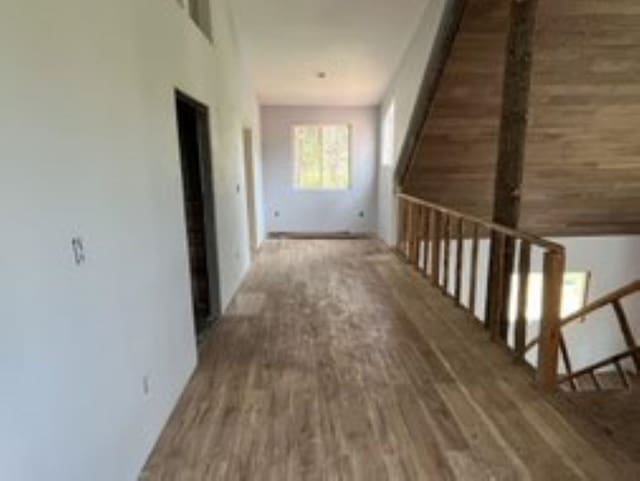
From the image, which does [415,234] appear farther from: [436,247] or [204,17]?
[204,17]

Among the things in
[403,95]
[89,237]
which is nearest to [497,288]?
[89,237]

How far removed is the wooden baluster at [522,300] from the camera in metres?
3.54

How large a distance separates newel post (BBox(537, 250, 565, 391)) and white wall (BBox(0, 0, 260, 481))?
233cm

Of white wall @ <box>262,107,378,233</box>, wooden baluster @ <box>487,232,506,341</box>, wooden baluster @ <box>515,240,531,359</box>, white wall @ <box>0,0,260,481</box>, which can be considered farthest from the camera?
white wall @ <box>262,107,378,233</box>

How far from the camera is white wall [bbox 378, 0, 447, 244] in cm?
530

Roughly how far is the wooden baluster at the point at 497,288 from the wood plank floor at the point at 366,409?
0.52 feet

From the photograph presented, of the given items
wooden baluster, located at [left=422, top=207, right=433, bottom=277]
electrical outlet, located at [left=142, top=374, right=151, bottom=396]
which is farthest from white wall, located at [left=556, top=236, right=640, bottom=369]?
electrical outlet, located at [left=142, top=374, right=151, bottom=396]

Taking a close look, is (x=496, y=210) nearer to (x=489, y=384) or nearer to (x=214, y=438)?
(x=489, y=384)

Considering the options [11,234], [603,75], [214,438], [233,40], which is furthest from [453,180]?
[11,234]

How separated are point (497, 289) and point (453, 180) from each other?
3.10m

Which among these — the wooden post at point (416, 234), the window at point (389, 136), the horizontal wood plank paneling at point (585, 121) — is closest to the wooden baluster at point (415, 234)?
the wooden post at point (416, 234)

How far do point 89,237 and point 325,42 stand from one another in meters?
5.01

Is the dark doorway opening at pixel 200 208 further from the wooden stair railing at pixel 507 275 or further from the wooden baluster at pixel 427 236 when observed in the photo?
the wooden baluster at pixel 427 236

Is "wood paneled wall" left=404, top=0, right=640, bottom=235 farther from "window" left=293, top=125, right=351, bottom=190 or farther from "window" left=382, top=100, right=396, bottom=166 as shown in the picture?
"window" left=293, top=125, right=351, bottom=190
